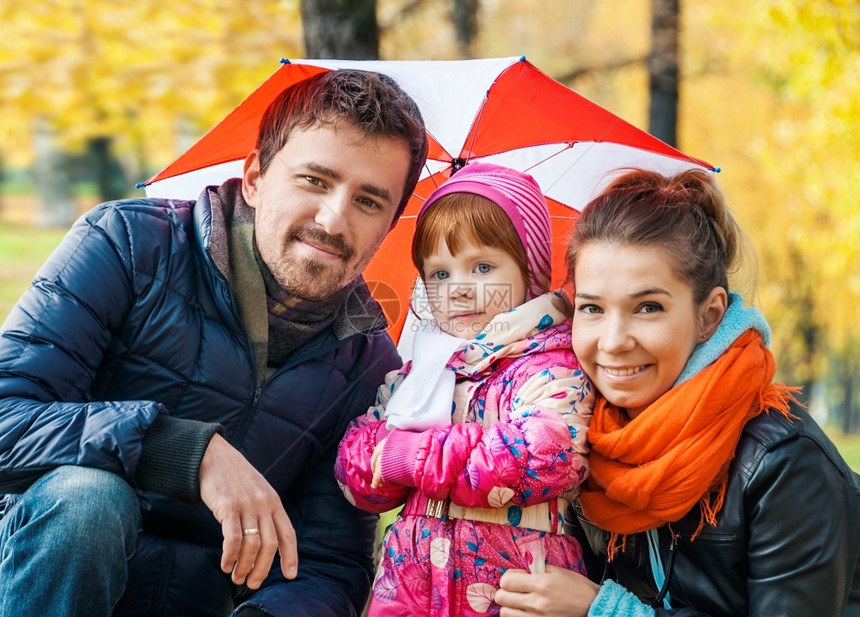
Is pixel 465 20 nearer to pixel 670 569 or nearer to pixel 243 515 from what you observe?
pixel 670 569

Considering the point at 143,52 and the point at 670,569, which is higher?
the point at 143,52

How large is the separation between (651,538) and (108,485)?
1.53 meters

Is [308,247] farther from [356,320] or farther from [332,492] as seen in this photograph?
[332,492]

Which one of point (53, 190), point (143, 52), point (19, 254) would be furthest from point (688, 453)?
point (53, 190)

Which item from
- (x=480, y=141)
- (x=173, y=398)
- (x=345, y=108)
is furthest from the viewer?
(x=480, y=141)

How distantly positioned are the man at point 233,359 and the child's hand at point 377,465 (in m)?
0.31

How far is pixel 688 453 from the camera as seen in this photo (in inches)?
93.7

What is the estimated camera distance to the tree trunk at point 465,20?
9133mm

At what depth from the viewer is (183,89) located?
8.67 metres

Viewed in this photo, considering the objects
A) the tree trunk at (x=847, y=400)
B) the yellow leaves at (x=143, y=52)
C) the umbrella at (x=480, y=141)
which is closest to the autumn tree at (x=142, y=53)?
the yellow leaves at (x=143, y=52)

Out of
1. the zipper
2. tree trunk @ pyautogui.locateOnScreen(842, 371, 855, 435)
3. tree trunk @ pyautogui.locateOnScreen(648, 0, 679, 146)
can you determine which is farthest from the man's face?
tree trunk @ pyautogui.locateOnScreen(842, 371, 855, 435)

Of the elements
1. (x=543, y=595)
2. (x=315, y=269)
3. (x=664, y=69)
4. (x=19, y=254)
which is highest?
(x=664, y=69)

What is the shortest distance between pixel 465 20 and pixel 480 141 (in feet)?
21.2

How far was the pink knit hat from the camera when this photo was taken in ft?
9.19
